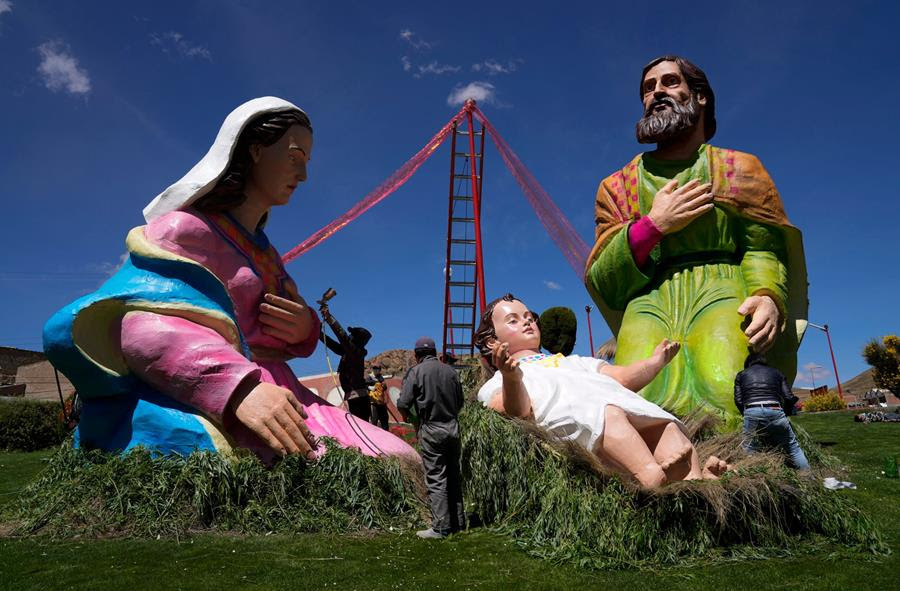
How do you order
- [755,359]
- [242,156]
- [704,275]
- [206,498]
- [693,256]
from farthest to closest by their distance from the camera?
1. [693,256]
2. [704,275]
3. [242,156]
4. [755,359]
5. [206,498]

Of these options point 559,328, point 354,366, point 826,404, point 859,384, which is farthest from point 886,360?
point 354,366

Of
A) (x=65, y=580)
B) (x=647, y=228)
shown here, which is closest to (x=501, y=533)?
(x=65, y=580)

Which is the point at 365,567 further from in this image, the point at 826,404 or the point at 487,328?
the point at 826,404

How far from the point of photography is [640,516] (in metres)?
2.81

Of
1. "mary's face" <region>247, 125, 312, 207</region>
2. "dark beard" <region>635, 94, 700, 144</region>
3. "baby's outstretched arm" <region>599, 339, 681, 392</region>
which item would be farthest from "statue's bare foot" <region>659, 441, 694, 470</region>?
"mary's face" <region>247, 125, 312, 207</region>

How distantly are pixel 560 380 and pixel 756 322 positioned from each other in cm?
175

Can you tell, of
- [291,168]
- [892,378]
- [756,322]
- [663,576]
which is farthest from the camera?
[892,378]

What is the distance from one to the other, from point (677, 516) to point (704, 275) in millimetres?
2499

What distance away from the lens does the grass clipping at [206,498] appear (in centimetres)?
357

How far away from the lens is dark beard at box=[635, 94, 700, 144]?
490 centimetres

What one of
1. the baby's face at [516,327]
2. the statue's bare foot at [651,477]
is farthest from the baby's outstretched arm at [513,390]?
the statue's bare foot at [651,477]

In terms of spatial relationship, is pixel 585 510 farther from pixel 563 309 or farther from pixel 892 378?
pixel 892 378

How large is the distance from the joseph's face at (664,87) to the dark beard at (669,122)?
3 centimetres

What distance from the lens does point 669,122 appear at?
491 cm
